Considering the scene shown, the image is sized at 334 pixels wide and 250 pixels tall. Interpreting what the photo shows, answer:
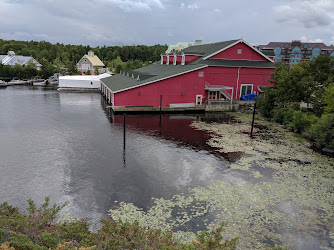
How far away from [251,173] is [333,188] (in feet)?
16.9

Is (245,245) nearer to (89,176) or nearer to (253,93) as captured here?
(89,176)

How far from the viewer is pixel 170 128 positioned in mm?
31656

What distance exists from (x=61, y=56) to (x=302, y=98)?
446ft

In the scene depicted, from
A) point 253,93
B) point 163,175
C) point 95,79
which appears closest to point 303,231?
point 163,175

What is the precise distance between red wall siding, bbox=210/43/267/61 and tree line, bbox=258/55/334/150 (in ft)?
21.1

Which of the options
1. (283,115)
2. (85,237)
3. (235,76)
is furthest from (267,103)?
(85,237)

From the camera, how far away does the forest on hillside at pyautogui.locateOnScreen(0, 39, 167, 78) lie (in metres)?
86.7

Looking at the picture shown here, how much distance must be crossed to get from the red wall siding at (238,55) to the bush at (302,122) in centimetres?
1971

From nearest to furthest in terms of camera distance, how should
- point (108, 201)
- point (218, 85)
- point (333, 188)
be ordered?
point (108, 201) → point (333, 188) → point (218, 85)

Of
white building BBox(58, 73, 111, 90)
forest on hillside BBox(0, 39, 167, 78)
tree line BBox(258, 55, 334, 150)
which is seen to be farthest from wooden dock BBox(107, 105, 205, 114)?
forest on hillside BBox(0, 39, 167, 78)

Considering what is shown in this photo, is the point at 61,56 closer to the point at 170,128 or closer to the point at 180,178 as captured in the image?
the point at 170,128

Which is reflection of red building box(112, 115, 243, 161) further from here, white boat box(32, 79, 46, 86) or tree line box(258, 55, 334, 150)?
white boat box(32, 79, 46, 86)

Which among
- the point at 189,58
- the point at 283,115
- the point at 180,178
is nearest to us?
the point at 180,178

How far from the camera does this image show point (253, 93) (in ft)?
159
